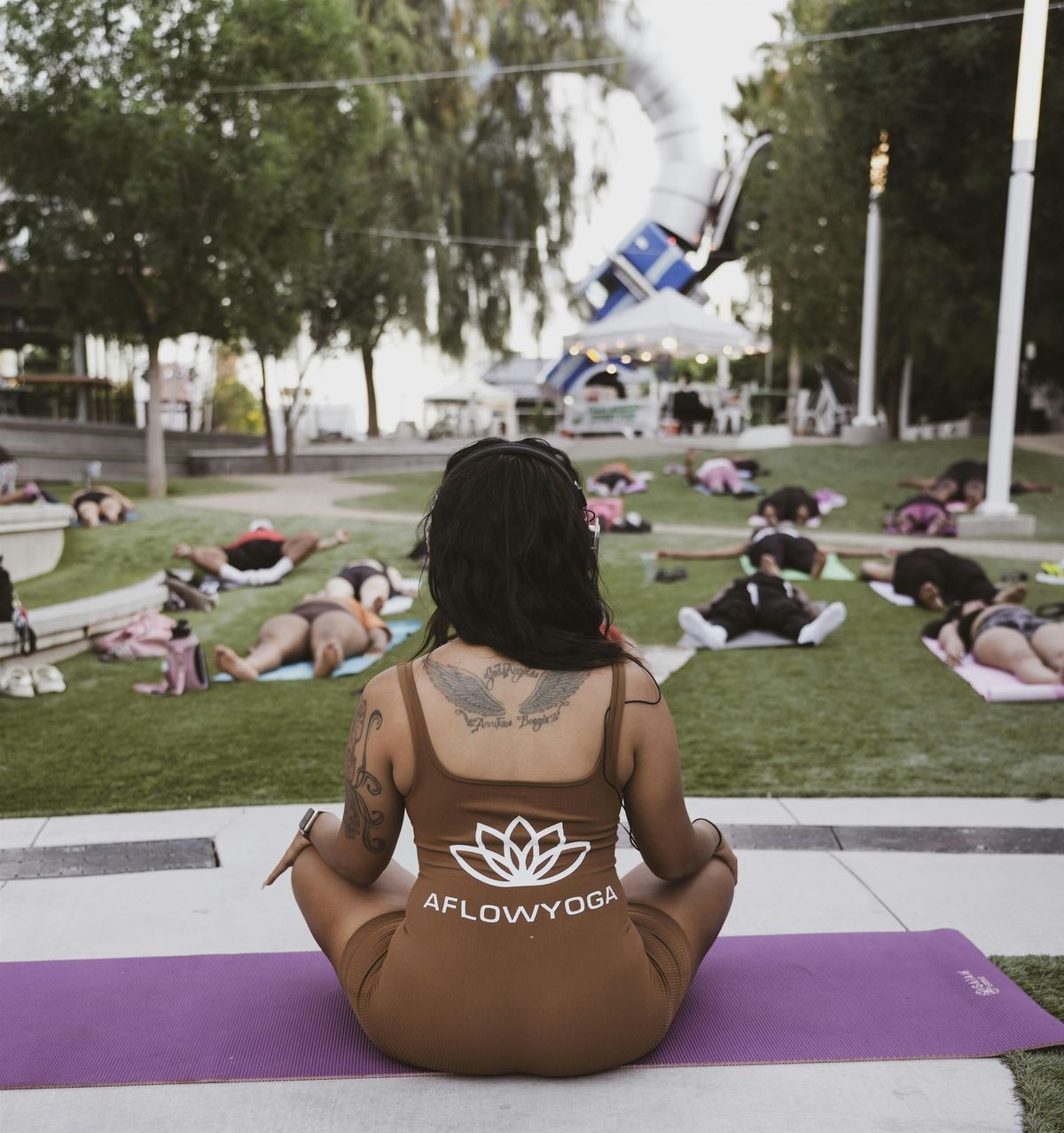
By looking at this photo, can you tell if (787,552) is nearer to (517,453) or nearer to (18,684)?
(18,684)

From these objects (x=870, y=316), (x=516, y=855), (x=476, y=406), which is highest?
(x=870, y=316)

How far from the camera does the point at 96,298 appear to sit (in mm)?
17281

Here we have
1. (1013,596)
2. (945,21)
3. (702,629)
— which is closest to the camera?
(1013,596)

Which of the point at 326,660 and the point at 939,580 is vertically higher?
the point at 939,580

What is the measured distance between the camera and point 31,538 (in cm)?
1033

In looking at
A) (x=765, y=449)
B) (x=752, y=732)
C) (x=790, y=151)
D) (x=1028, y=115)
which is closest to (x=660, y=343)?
(x=765, y=449)

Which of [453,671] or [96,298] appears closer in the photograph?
[453,671]

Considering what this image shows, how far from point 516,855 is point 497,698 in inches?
11.4

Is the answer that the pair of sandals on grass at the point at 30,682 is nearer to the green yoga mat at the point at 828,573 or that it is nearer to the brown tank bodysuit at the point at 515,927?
the brown tank bodysuit at the point at 515,927

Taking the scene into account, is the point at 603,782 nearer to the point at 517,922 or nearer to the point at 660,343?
the point at 517,922

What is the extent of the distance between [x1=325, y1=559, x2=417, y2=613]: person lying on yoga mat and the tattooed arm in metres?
5.36

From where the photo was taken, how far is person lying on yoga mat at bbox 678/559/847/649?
715cm

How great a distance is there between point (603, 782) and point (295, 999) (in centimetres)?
105

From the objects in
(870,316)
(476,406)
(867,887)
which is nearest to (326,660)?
(867,887)
